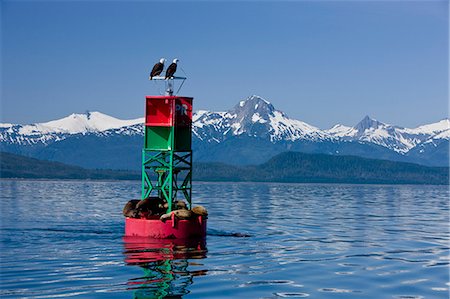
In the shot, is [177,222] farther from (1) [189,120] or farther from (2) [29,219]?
(2) [29,219]

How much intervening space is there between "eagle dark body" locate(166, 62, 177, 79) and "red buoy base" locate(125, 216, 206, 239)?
1194cm

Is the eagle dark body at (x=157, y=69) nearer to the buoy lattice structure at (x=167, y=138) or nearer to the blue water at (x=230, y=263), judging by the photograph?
the buoy lattice structure at (x=167, y=138)

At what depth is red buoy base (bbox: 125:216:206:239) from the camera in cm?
4994

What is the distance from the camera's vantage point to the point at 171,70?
55.0m

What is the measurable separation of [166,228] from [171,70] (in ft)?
43.1

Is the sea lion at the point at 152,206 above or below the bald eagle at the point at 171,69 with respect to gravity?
below

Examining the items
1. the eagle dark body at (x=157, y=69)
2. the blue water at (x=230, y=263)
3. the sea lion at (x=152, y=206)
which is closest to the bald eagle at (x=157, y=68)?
the eagle dark body at (x=157, y=69)

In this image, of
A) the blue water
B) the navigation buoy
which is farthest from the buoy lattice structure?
the blue water

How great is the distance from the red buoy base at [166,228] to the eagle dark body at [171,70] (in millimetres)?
11941

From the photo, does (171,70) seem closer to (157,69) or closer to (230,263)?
(157,69)

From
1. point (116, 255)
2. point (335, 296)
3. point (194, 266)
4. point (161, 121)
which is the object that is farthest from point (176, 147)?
point (335, 296)

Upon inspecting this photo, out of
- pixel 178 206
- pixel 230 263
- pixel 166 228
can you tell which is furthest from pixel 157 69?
pixel 230 263

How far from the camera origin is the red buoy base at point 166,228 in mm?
49938

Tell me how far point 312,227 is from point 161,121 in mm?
21082
